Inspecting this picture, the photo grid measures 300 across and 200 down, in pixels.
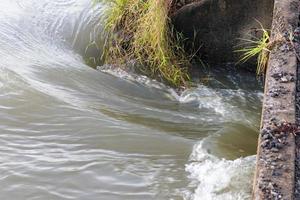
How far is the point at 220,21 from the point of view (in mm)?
5078

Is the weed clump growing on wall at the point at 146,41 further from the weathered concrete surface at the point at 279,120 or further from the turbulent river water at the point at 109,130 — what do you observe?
the weathered concrete surface at the point at 279,120

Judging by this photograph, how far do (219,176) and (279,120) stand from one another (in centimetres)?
50

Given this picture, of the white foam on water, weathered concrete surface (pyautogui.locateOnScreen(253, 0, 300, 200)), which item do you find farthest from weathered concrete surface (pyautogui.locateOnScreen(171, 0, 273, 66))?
the white foam on water

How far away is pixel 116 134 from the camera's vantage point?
3.65 m

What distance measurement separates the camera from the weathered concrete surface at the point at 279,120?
2.37 m

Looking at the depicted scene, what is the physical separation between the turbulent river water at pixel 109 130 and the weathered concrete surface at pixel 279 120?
1.19ft

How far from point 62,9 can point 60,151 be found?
340 centimetres

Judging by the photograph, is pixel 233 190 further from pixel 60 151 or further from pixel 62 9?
pixel 62 9

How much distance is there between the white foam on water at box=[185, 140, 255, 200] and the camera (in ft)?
9.51

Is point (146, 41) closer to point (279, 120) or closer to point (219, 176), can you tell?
point (219, 176)

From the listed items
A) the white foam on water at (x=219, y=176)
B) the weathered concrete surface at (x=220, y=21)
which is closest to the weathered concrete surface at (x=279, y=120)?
the white foam on water at (x=219, y=176)

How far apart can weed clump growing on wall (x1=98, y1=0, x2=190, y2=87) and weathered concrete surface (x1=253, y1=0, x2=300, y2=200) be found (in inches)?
46.8

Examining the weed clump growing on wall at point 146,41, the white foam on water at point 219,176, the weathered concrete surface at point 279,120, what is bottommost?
the white foam on water at point 219,176

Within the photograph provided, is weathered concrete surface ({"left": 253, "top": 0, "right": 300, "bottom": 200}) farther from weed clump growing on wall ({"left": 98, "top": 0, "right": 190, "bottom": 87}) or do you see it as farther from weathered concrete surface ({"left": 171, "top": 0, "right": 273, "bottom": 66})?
weed clump growing on wall ({"left": 98, "top": 0, "right": 190, "bottom": 87})
